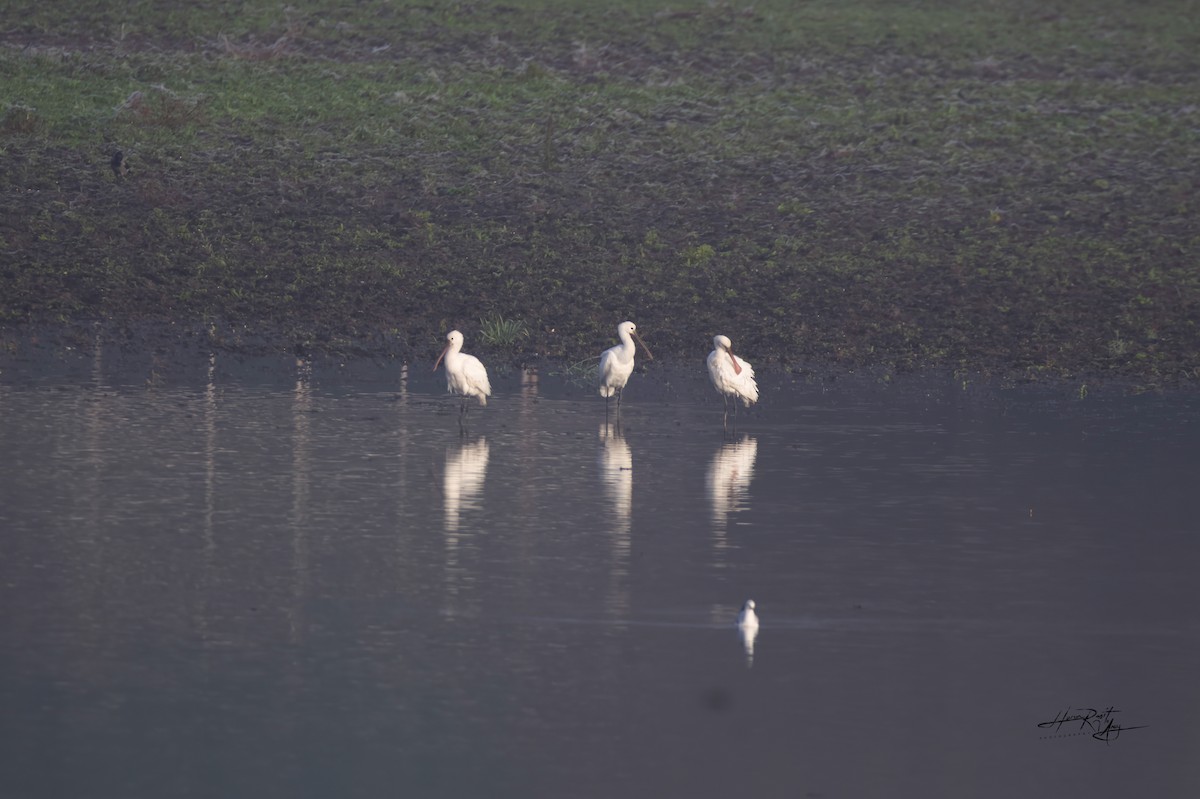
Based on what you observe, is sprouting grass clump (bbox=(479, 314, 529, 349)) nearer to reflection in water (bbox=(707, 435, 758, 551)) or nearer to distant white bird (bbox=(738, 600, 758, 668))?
reflection in water (bbox=(707, 435, 758, 551))

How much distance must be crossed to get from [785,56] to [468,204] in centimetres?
1292

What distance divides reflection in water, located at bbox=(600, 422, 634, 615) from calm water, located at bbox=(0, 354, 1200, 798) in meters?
0.04

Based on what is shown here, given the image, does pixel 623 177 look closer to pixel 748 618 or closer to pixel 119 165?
pixel 119 165

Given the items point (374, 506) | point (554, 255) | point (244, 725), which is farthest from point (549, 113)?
point (244, 725)

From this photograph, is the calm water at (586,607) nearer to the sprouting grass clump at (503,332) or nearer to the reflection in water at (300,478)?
the reflection in water at (300,478)

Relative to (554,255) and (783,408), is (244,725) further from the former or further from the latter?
(554,255)

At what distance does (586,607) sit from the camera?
427 inches

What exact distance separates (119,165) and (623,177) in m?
8.46

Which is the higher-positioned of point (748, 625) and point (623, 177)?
point (623, 177)

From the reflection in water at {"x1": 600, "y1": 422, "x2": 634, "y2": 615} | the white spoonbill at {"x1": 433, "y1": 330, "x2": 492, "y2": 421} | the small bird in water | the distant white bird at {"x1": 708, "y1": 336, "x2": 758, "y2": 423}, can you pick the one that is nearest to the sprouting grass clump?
the white spoonbill at {"x1": 433, "y1": 330, "x2": 492, "y2": 421}

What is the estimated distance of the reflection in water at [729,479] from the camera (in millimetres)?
13648

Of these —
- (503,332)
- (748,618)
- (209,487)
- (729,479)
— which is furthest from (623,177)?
(748,618)

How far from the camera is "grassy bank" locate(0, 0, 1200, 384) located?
2562 cm
